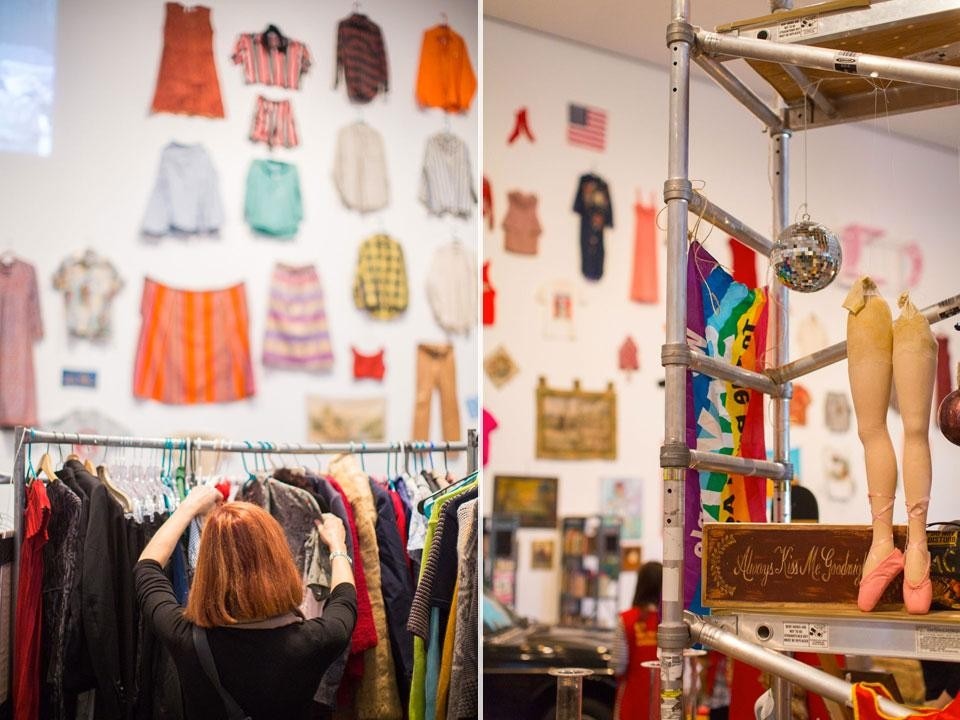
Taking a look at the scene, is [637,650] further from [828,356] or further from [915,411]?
[915,411]

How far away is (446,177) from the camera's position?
4352 mm

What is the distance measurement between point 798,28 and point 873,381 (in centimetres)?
69

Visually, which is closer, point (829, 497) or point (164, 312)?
point (164, 312)

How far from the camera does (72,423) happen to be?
3.71 m

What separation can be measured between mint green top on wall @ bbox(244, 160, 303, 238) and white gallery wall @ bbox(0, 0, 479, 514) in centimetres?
3

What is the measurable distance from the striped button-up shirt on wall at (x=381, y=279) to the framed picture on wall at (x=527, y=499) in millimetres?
817

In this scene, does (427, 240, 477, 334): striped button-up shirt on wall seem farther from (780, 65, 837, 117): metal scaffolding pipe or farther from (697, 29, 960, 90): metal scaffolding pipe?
(697, 29, 960, 90): metal scaffolding pipe

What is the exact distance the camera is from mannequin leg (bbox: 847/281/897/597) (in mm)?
1844

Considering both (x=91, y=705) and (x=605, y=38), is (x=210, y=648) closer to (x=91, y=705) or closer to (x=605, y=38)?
(x=91, y=705)

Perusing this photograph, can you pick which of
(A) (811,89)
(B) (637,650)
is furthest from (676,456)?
(B) (637,650)

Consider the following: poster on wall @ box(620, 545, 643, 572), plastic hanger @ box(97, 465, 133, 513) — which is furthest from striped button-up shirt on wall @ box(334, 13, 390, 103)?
poster on wall @ box(620, 545, 643, 572)

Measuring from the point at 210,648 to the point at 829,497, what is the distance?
3.71 metres

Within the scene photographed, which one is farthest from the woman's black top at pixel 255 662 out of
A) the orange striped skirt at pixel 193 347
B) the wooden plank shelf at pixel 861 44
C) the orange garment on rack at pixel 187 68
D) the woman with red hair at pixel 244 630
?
the orange garment on rack at pixel 187 68

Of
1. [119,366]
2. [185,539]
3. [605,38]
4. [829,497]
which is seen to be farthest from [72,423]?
[829,497]
